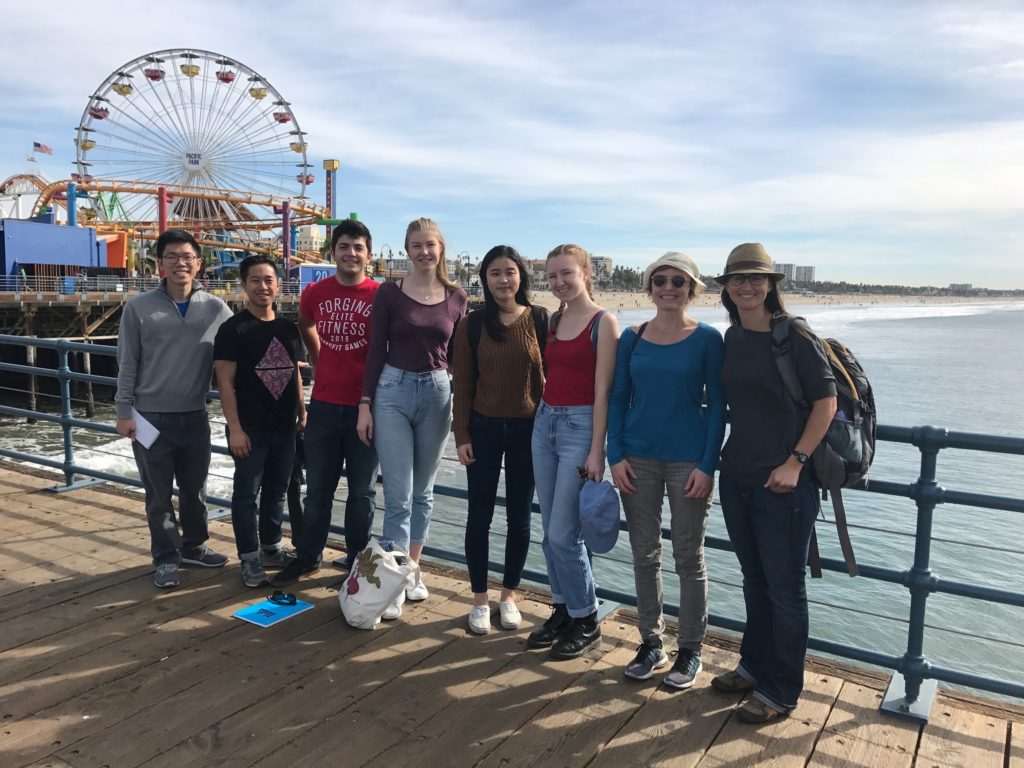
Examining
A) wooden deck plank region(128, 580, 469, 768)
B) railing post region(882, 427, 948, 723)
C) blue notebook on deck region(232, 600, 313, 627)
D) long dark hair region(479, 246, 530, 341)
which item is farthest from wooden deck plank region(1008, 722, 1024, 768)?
blue notebook on deck region(232, 600, 313, 627)

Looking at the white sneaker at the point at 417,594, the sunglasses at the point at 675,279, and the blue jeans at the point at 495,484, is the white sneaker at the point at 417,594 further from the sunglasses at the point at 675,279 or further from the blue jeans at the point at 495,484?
the sunglasses at the point at 675,279

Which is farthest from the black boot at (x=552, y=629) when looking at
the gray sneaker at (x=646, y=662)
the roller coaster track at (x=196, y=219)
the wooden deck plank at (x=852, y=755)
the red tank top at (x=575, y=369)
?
the roller coaster track at (x=196, y=219)

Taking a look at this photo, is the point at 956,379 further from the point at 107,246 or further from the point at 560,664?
the point at 107,246

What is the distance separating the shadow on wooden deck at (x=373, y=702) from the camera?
244 centimetres

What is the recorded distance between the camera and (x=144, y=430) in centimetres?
364

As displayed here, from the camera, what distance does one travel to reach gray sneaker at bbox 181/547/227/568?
3994 millimetres

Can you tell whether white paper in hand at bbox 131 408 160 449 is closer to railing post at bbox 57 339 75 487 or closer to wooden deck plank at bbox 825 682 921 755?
railing post at bbox 57 339 75 487

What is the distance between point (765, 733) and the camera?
257 cm

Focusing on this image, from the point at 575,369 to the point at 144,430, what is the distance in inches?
84.5

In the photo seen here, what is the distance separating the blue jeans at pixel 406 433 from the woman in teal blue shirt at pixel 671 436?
0.85m

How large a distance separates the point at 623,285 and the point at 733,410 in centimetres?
15497

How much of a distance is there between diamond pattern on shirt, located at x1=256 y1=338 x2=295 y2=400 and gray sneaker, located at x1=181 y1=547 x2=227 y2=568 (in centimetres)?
99

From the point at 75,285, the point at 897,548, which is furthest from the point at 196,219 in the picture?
the point at 897,548

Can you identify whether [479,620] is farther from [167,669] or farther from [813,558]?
[813,558]
